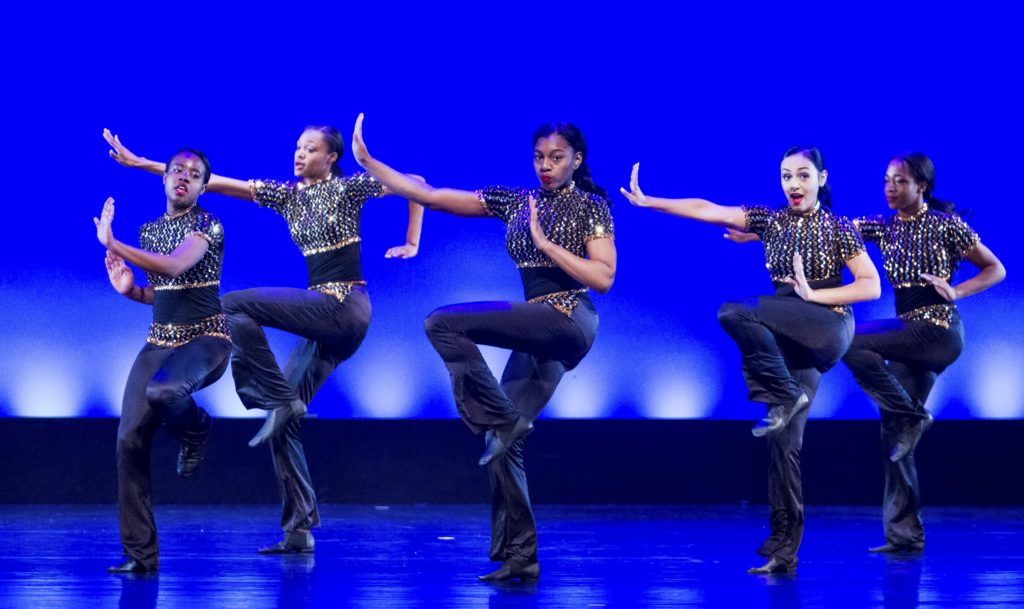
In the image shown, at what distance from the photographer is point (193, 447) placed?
412 centimetres

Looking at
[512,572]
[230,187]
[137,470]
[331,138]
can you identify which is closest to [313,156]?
[331,138]

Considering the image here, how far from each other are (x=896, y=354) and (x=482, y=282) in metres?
2.70

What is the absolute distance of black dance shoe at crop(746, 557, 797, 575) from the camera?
4.07 metres

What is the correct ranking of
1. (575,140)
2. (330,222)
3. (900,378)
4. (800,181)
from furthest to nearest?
1. (900,378)
2. (330,222)
3. (800,181)
4. (575,140)

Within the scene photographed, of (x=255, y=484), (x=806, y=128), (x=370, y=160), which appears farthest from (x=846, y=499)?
(x=370, y=160)

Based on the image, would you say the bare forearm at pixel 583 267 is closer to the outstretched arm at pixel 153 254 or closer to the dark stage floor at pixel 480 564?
the dark stage floor at pixel 480 564

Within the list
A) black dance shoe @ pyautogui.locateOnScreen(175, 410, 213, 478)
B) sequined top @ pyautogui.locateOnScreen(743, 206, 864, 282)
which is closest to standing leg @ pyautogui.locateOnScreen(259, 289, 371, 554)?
black dance shoe @ pyautogui.locateOnScreen(175, 410, 213, 478)

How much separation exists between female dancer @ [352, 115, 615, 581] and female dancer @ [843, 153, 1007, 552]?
130 centimetres

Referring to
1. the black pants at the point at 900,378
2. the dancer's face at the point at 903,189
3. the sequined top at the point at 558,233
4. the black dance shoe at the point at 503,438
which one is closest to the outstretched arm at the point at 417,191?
the sequined top at the point at 558,233

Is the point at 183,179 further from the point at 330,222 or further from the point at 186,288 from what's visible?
the point at 330,222

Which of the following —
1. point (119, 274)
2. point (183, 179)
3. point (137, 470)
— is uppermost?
point (183, 179)

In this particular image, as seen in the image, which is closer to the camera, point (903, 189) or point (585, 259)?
point (585, 259)

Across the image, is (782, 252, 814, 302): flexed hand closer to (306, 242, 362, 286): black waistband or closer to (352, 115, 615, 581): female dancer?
(352, 115, 615, 581): female dancer

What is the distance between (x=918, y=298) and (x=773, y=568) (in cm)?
143
